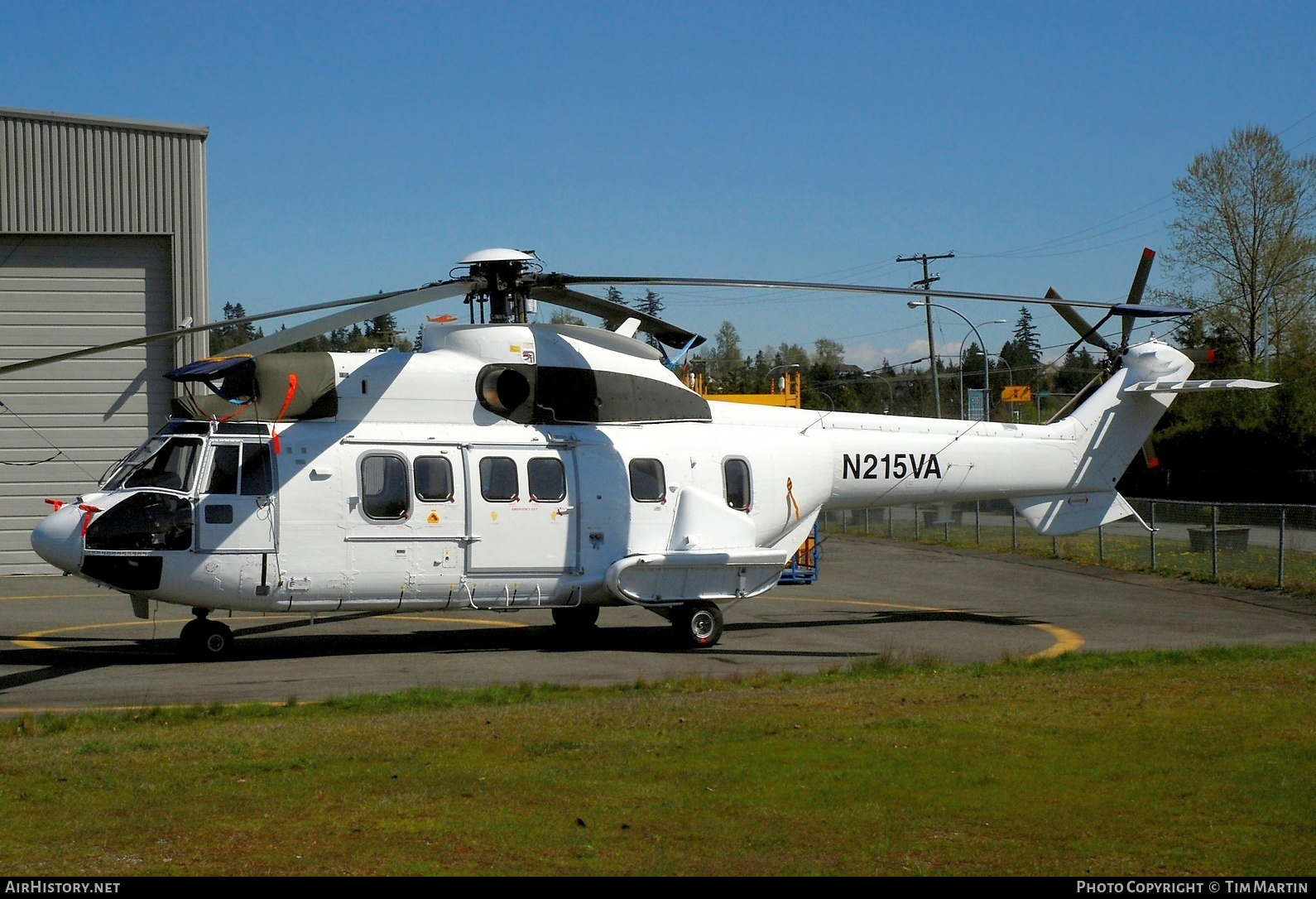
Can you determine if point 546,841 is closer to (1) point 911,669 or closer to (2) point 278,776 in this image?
(2) point 278,776

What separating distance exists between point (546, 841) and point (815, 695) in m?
5.81

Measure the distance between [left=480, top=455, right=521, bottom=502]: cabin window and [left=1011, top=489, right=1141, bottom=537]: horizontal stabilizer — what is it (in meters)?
8.89

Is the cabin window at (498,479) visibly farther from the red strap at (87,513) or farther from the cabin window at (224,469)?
the red strap at (87,513)

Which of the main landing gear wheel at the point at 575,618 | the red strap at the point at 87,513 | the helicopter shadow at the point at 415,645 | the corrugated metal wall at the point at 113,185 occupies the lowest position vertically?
the helicopter shadow at the point at 415,645

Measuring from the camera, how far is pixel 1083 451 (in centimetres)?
2042

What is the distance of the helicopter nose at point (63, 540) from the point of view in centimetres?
1430

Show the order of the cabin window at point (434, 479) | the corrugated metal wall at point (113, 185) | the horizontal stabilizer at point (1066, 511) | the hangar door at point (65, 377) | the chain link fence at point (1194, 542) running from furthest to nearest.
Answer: the hangar door at point (65, 377) < the corrugated metal wall at point (113, 185) < the chain link fence at point (1194, 542) < the horizontal stabilizer at point (1066, 511) < the cabin window at point (434, 479)

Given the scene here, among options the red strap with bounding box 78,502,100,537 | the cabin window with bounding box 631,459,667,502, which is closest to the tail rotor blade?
the cabin window with bounding box 631,459,667,502

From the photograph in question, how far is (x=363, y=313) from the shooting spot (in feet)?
45.1

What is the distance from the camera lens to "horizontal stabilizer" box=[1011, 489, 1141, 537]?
2030cm

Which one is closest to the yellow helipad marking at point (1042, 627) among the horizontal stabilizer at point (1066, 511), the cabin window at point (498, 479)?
the horizontal stabilizer at point (1066, 511)

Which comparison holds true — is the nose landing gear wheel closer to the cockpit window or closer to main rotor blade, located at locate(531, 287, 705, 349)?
the cockpit window

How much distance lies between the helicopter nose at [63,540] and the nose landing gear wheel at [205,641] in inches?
65.8
